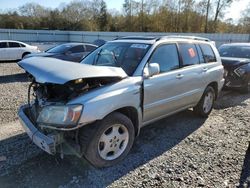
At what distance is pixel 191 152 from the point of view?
412 centimetres

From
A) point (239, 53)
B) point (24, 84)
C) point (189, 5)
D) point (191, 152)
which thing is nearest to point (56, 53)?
point (24, 84)

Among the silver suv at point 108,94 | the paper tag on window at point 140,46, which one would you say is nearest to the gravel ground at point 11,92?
the silver suv at point 108,94

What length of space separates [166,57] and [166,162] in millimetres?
1742

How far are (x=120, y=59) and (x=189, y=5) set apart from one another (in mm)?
40027

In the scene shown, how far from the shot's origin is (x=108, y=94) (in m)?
3.32

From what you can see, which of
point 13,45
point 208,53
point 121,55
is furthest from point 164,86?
point 13,45

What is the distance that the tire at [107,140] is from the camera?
326 cm

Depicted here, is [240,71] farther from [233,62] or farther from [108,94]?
[108,94]

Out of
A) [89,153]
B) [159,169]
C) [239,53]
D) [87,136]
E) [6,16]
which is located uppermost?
[6,16]

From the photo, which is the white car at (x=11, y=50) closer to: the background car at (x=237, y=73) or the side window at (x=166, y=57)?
the background car at (x=237, y=73)

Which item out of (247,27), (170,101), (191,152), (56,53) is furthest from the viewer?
(247,27)

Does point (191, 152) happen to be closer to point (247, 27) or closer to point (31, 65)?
point (31, 65)

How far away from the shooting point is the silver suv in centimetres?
314

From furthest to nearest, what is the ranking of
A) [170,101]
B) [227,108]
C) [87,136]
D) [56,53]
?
[56,53] → [227,108] → [170,101] → [87,136]
